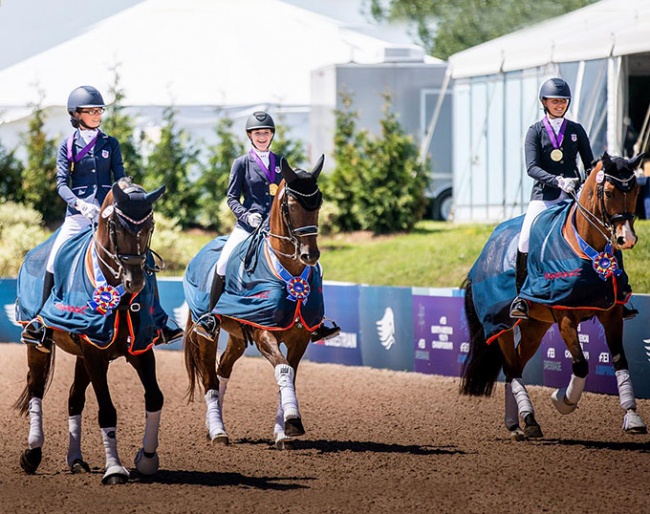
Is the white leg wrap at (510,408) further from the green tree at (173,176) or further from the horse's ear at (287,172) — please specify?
the green tree at (173,176)

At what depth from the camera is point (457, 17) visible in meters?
52.8

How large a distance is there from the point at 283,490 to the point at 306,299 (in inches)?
81.6

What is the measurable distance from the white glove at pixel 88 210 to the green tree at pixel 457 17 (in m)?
34.4

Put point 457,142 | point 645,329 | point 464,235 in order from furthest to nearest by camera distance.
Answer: point 457,142, point 464,235, point 645,329

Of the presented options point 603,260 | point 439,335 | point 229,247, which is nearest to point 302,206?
point 229,247

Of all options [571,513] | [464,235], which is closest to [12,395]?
[571,513]

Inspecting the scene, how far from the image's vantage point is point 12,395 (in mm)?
12586

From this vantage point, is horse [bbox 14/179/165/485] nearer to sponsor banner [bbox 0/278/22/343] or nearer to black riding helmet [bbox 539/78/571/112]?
black riding helmet [bbox 539/78/571/112]

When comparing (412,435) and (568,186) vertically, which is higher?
(568,186)

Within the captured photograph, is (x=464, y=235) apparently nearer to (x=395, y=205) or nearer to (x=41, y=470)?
(x=395, y=205)

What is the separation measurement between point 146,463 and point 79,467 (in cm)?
56

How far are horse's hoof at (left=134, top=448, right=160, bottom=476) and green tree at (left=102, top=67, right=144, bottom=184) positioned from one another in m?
19.2

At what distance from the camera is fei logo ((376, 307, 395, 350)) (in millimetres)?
14188

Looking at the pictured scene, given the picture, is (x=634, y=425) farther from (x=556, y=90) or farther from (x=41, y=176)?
(x=41, y=176)
